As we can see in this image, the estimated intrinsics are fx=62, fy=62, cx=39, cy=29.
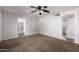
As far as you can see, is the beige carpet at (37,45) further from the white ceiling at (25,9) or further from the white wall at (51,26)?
the white ceiling at (25,9)

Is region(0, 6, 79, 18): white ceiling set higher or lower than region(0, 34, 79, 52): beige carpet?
higher

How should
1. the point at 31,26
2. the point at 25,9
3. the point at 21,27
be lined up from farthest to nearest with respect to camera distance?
the point at 31,26 < the point at 21,27 < the point at 25,9

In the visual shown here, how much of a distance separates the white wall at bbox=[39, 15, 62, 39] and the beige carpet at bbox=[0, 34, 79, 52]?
111 millimetres

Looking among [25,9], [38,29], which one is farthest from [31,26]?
[25,9]

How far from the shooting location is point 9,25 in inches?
53.5

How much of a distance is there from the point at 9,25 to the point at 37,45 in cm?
74

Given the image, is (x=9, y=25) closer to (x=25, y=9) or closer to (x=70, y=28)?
(x=25, y=9)

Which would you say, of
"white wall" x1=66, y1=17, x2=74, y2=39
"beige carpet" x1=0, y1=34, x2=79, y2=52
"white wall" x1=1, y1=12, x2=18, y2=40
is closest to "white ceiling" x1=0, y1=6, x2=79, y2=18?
"white wall" x1=1, y1=12, x2=18, y2=40

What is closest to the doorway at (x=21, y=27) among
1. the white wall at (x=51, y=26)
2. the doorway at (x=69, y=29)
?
the white wall at (x=51, y=26)

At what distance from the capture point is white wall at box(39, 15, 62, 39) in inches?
53.1

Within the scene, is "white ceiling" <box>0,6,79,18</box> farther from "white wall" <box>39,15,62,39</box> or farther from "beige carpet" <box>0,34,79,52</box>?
"beige carpet" <box>0,34,79,52</box>
